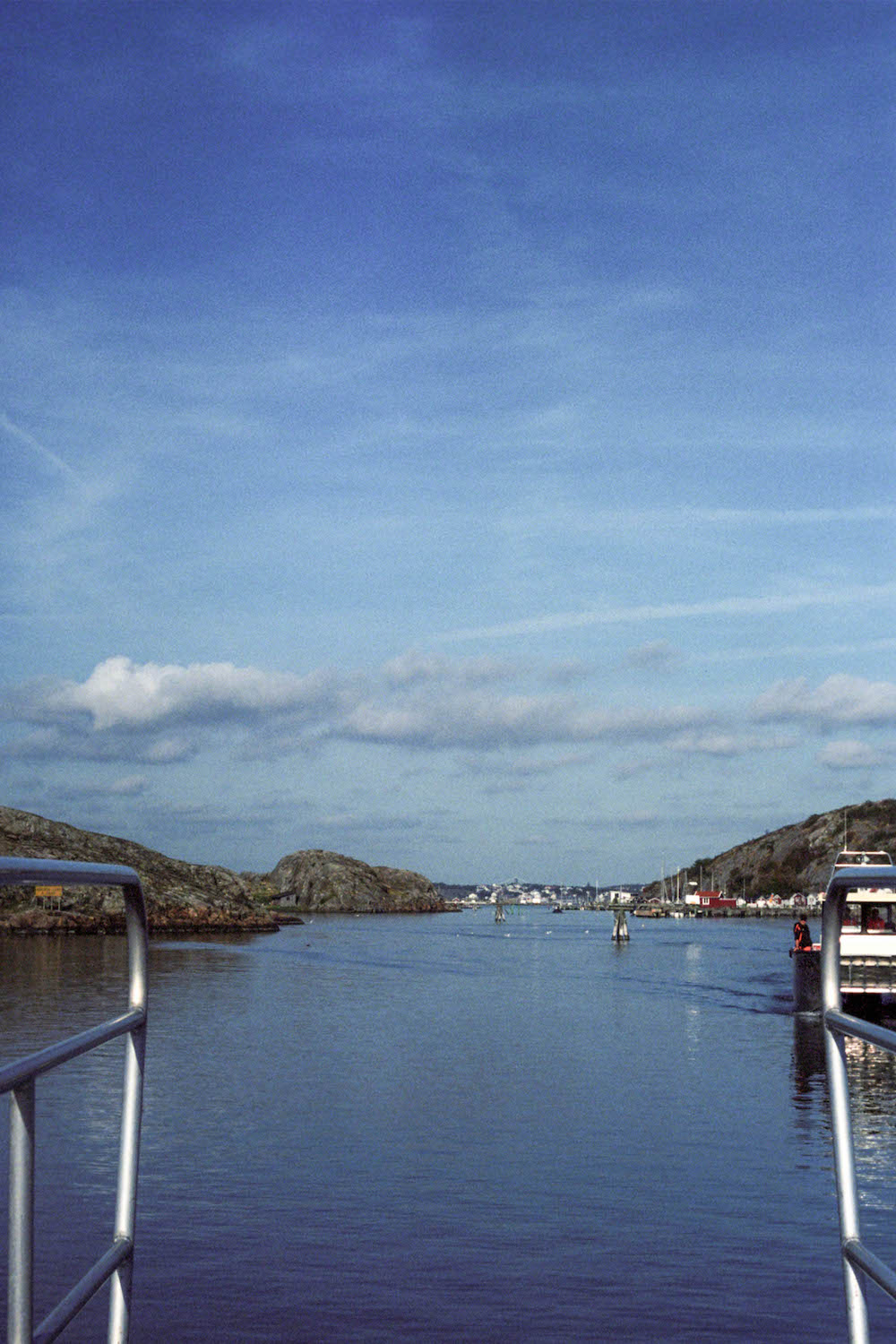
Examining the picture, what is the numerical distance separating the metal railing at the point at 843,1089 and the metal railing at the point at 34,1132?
2155mm

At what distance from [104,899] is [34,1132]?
6512 inches

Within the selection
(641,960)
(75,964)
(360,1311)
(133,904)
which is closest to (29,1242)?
(133,904)

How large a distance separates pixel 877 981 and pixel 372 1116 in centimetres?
2302

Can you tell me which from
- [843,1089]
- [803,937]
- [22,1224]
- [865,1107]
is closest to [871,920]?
[803,937]

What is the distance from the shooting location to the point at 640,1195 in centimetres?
2191

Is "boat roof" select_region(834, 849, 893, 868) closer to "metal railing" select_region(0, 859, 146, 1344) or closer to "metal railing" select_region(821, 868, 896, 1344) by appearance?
"metal railing" select_region(821, 868, 896, 1344)

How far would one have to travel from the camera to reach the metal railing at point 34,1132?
356 cm

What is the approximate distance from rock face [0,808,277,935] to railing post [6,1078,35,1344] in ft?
504

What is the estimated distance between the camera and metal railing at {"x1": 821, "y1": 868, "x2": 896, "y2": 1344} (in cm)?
408

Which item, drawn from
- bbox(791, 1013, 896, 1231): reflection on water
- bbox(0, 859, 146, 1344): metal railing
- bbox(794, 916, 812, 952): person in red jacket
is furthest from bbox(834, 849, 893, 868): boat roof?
bbox(0, 859, 146, 1344): metal railing

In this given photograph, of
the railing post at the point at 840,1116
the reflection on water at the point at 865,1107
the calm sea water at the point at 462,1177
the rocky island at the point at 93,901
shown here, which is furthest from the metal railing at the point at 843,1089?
the rocky island at the point at 93,901

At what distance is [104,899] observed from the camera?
162 m

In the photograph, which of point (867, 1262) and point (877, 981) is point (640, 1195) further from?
point (877, 981)

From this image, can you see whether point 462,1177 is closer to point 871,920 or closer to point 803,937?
point 871,920
